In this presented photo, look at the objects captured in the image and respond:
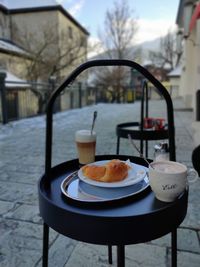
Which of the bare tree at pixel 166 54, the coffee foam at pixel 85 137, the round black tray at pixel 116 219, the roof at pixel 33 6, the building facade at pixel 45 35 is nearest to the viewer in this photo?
the round black tray at pixel 116 219

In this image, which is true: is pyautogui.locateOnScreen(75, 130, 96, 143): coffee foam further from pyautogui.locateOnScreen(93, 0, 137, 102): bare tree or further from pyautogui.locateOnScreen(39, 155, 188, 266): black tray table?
pyautogui.locateOnScreen(93, 0, 137, 102): bare tree

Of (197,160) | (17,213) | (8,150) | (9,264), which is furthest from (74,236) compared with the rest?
(8,150)

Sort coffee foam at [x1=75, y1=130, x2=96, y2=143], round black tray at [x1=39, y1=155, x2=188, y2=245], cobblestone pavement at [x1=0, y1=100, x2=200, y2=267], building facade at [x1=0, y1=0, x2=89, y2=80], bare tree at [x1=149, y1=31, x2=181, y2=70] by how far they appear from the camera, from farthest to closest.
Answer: bare tree at [x1=149, y1=31, x2=181, y2=70] < building facade at [x1=0, y1=0, x2=89, y2=80] < cobblestone pavement at [x1=0, y1=100, x2=200, y2=267] < coffee foam at [x1=75, y1=130, x2=96, y2=143] < round black tray at [x1=39, y1=155, x2=188, y2=245]

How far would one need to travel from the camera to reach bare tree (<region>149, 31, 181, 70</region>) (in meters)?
27.1

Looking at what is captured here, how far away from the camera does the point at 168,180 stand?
74cm

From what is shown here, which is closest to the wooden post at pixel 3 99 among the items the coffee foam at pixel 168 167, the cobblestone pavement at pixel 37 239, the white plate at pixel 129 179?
the cobblestone pavement at pixel 37 239

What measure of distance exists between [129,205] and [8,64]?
1233cm

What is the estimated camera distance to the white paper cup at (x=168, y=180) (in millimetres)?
741

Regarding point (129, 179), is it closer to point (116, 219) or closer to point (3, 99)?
point (116, 219)

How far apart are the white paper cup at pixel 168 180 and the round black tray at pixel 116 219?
0.03m

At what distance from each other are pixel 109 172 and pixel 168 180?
24 cm

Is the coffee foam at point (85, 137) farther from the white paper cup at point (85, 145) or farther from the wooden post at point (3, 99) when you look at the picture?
the wooden post at point (3, 99)

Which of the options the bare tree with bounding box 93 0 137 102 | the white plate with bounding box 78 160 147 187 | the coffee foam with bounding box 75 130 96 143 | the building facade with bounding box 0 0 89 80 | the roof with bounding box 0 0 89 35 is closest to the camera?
the white plate with bounding box 78 160 147 187

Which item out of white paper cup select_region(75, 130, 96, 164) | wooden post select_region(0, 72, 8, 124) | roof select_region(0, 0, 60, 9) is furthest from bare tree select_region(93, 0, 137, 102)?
white paper cup select_region(75, 130, 96, 164)
